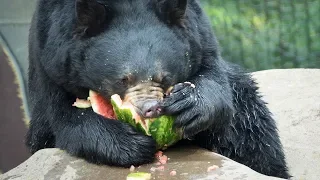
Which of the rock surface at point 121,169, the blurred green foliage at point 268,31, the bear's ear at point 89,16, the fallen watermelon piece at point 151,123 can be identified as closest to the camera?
the rock surface at point 121,169

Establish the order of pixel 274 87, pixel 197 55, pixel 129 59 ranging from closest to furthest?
pixel 129 59, pixel 197 55, pixel 274 87

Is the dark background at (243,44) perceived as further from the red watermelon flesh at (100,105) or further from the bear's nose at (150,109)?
the bear's nose at (150,109)

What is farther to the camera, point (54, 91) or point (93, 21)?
point (54, 91)

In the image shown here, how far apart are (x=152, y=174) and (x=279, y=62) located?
534 centimetres

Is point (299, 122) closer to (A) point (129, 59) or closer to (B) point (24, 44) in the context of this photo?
(A) point (129, 59)

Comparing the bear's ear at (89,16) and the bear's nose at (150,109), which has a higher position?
the bear's ear at (89,16)

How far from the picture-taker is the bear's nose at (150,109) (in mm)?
4176

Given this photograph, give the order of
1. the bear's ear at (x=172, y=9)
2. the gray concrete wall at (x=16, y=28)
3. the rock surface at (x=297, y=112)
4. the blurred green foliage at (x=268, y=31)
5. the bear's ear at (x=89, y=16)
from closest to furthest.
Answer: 1. the bear's ear at (x=89, y=16)
2. the bear's ear at (x=172, y=9)
3. the rock surface at (x=297, y=112)
4. the gray concrete wall at (x=16, y=28)
5. the blurred green foliage at (x=268, y=31)

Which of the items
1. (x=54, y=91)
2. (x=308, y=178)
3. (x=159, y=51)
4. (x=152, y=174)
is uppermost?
(x=159, y=51)

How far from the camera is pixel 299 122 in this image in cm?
659

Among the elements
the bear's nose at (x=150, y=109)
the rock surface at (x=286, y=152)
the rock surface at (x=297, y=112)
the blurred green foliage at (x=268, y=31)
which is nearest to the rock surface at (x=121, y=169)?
the rock surface at (x=286, y=152)

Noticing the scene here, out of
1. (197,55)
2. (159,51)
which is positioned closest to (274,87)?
(197,55)

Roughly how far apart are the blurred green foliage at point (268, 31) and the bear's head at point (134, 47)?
4.45m

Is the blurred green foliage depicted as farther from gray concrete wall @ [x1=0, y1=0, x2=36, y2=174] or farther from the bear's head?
the bear's head
